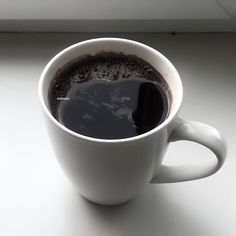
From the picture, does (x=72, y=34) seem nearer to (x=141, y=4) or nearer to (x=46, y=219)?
(x=141, y=4)

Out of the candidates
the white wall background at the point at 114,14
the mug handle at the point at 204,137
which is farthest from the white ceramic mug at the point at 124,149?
the white wall background at the point at 114,14

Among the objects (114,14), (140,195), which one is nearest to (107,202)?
(140,195)

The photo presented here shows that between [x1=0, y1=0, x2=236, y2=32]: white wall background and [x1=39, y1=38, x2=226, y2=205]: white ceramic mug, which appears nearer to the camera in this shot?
[x1=39, y1=38, x2=226, y2=205]: white ceramic mug

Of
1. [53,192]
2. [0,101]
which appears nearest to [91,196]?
[53,192]

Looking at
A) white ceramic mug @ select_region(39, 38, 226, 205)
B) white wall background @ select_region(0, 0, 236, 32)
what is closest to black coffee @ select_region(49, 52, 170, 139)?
white ceramic mug @ select_region(39, 38, 226, 205)

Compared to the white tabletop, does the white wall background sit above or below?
above

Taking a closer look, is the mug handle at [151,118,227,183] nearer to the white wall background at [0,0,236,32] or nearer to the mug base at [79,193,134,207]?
the mug base at [79,193,134,207]
